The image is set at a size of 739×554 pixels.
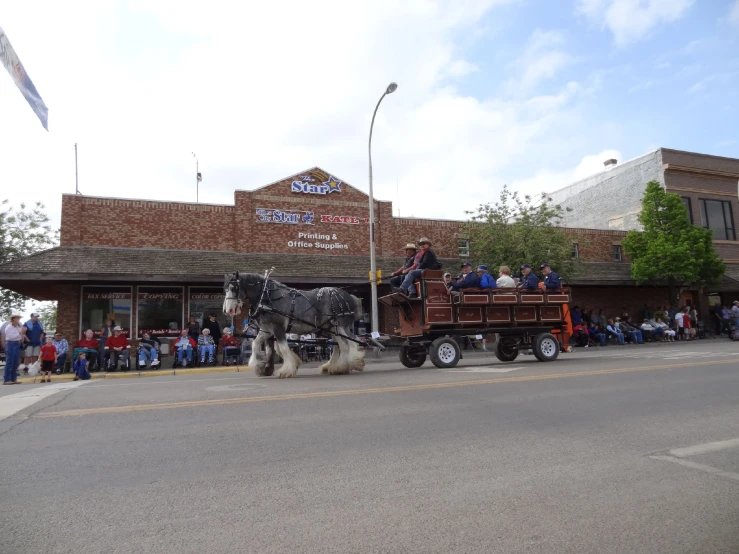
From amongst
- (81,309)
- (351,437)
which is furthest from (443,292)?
(81,309)

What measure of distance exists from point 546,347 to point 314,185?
13.4 m

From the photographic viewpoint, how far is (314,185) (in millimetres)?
23594

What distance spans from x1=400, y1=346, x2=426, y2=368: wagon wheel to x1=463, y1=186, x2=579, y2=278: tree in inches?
497

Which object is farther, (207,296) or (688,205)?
(688,205)

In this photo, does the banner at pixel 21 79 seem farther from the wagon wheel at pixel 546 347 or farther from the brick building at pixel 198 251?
the wagon wheel at pixel 546 347

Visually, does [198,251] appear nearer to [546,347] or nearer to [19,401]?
[19,401]

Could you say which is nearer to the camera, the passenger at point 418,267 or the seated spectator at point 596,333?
the passenger at point 418,267

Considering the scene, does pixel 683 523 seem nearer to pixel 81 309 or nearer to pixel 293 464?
pixel 293 464

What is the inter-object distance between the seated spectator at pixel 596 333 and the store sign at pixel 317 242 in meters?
11.9

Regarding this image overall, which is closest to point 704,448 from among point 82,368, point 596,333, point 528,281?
point 528,281

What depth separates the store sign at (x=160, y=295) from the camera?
20648 mm

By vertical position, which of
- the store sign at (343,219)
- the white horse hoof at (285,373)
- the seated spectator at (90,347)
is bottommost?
the white horse hoof at (285,373)

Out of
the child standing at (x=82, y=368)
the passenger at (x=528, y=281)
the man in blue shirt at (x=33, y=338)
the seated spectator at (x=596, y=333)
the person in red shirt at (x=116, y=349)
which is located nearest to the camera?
the passenger at (x=528, y=281)

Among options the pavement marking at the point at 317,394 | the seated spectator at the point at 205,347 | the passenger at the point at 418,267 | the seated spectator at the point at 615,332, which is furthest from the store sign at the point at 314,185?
the pavement marking at the point at 317,394
